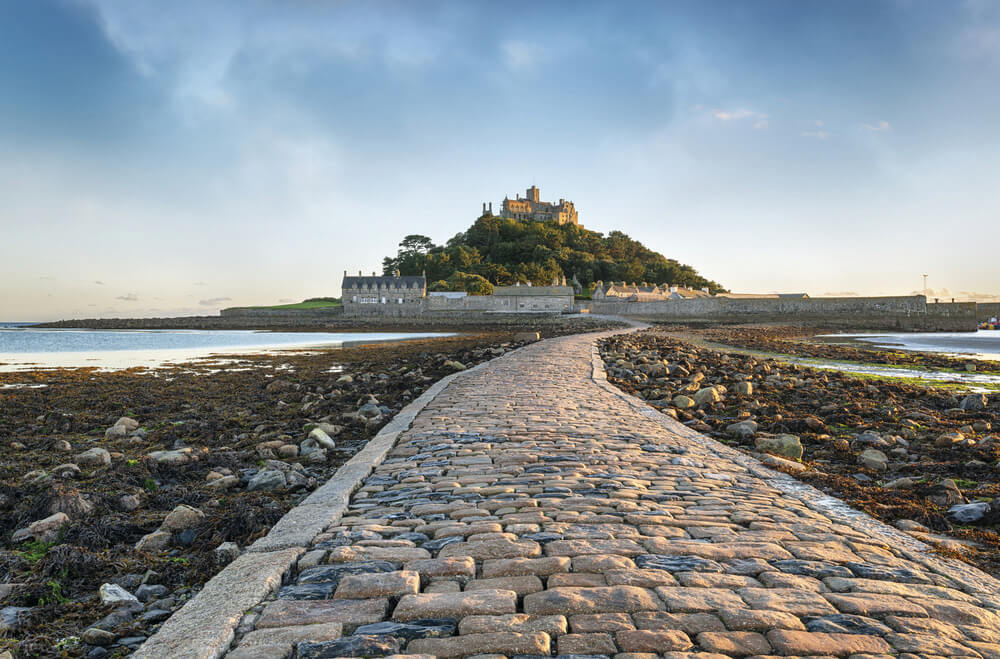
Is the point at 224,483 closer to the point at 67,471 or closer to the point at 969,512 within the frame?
the point at 67,471

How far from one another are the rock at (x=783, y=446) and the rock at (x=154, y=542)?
5.92 meters

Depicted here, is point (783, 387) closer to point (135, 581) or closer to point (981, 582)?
point (981, 582)

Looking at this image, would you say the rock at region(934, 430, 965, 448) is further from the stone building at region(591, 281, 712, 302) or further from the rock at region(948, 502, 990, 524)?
the stone building at region(591, 281, 712, 302)

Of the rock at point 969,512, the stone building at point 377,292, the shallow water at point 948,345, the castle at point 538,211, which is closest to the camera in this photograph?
the rock at point 969,512

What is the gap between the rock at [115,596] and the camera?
3.11m

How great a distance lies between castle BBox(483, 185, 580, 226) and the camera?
13162cm

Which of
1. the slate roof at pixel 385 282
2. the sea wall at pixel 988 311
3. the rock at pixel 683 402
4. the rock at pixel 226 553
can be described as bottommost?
the rock at pixel 226 553

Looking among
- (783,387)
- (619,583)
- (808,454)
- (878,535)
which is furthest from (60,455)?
(783,387)

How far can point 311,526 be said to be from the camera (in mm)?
3564

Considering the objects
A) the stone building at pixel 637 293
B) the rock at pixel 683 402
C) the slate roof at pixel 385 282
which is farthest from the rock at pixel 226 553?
A: the slate roof at pixel 385 282

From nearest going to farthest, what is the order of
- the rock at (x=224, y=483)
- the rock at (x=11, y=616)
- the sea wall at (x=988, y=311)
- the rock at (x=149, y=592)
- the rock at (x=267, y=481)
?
1. the rock at (x=11, y=616)
2. the rock at (x=149, y=592)
3. the rock at (x=267, y=481)
4. the rock at (x=224, y=483)
5. the sea wall at (x=988, y=311)

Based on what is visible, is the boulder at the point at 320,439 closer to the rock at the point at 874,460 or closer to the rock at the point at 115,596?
the rock at the point at 115,596

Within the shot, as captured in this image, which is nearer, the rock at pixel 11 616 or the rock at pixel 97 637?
the rock at pixel 97 637

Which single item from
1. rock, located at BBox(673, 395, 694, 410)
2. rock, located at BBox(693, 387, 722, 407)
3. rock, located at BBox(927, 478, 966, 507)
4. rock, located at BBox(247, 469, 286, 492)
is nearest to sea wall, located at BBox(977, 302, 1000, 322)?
rock, located at BBox(693, 387, 722, 407)
